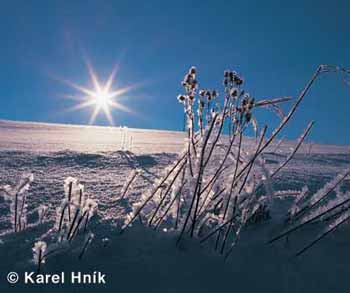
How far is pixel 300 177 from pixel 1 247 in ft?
6.86

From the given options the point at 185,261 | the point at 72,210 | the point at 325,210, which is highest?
the point at 72,210

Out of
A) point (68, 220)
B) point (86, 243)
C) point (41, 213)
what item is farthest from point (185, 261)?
point (41, 213)

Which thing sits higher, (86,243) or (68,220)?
(68,220)

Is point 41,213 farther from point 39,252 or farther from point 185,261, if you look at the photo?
point 185,261

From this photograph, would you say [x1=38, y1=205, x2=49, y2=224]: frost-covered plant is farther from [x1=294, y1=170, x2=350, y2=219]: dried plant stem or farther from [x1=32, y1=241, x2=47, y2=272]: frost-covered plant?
[x1=294, y1=170, x2=350, y2=219]: dried plant stem

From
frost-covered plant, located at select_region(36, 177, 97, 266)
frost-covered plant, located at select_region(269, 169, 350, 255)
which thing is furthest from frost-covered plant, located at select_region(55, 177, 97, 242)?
frost-covered plant, located at select_region(269, 169, 350, 255)

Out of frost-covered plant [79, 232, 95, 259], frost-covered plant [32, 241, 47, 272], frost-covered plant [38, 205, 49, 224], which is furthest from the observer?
frost-covered plant [38, 205, 49, 224]

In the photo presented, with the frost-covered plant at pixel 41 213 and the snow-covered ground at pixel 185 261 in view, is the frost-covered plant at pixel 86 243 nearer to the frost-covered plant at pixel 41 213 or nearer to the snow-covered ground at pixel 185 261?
the snow-covered ground at pixel 185 261

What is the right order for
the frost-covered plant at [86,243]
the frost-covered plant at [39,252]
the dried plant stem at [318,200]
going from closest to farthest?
the frost-covered plant at [39,252] < the frost-covered plant at [86,243] < the dried plant stem at [318,200]

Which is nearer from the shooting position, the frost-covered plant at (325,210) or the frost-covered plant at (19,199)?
the frost-covered plant at (325,210)

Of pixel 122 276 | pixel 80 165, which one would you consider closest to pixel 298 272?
pixel 122 276

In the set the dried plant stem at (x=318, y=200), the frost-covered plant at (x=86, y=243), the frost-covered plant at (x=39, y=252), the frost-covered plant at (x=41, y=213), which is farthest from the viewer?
the frost-covered plant at (x=41, y=213)

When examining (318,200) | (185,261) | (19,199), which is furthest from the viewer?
(19,199)

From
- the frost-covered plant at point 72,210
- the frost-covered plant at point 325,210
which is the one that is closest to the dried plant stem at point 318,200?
the frost-covered plant at point 325,210
